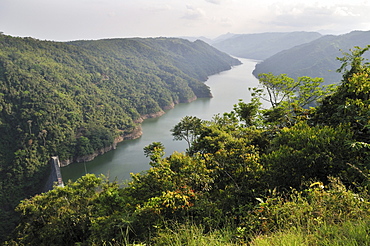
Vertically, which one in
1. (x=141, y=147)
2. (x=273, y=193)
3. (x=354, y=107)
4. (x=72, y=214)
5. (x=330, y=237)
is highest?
(x=354, y=107)

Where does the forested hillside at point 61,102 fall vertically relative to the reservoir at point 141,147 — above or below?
above

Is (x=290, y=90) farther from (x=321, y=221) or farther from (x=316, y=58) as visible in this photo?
(x=316, y=58)

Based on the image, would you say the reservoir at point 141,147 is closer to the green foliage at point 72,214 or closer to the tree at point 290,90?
the green foliage at point 72,214

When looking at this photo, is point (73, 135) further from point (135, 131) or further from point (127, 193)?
point (127, 193)

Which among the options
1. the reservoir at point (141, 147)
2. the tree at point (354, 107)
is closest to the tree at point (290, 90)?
the tree at point (354, 107)

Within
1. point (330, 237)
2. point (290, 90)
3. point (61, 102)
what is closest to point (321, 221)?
point (330, 237)

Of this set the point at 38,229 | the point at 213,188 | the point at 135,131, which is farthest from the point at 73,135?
the point at 213,188

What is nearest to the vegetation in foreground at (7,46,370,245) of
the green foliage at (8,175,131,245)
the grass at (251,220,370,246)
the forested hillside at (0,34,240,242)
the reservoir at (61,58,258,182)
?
the grass at (251,220,370,246)

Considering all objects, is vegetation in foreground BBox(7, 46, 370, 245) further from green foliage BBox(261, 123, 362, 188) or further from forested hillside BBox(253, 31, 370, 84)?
forested hillside BBox(253, 31, 370, 84)
